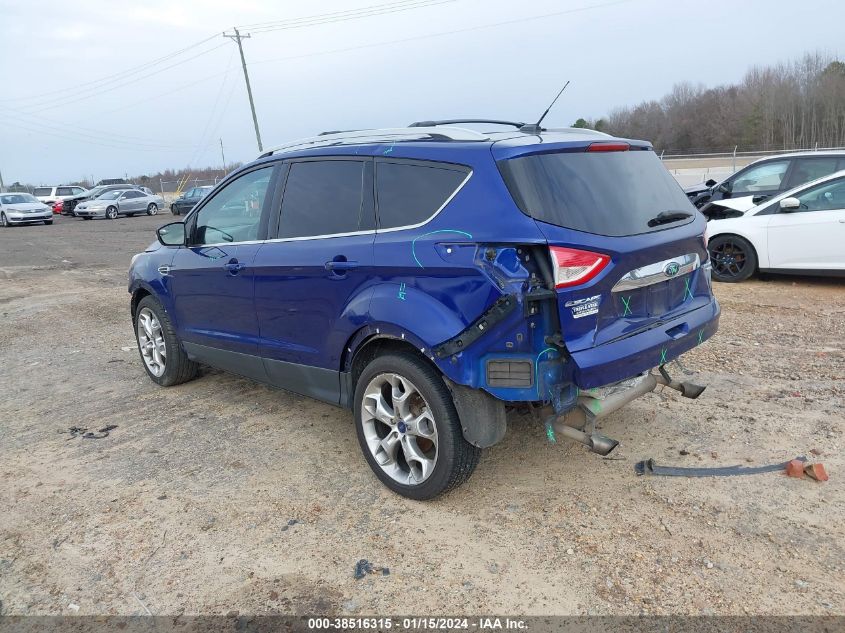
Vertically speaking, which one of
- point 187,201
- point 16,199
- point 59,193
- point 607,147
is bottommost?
point 607,147

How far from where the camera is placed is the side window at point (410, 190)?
3.29 m

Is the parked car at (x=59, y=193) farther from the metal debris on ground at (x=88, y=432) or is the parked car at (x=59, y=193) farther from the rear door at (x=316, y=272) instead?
the rear door at (x=316, y=272)

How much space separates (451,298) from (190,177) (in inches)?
2254

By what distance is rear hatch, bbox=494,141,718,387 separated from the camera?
2947 millimetres

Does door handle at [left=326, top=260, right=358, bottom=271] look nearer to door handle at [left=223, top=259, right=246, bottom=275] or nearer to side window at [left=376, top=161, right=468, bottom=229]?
side window at [left=376, top=161, right=468, bottom=229]

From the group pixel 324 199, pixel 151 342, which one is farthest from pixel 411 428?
pixel 151 342

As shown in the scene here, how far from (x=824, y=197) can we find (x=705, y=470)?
5817mm

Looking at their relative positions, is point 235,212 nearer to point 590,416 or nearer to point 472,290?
point 472,290

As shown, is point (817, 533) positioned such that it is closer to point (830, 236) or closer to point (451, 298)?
point (451, 298)

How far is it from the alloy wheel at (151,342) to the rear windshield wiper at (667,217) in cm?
403

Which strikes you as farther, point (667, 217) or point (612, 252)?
point (667, 217)

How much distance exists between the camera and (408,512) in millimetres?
3432

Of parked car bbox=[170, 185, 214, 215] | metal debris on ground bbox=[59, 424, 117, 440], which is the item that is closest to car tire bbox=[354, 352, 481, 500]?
metal debris on ground bbox=[59, 424, 117, 440]

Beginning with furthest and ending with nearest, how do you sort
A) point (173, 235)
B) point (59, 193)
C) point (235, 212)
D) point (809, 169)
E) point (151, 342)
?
point (59, 193) < point (809, 169) < point (151, 342) < point (173, 235) < point (235, 212)
